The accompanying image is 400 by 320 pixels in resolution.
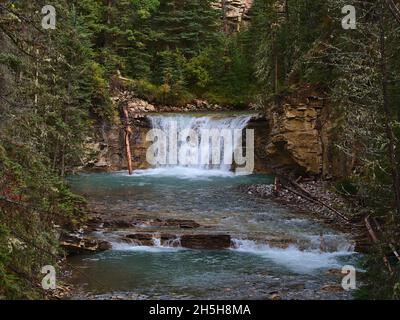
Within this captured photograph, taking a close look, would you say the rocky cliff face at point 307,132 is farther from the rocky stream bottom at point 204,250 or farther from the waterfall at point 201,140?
the waterfall at point 201,140

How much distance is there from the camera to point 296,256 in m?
13.6

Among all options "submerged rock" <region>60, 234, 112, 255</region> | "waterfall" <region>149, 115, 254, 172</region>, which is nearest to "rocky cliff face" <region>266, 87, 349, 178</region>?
"waterfall" <region>149, 115, 254, 172</region>

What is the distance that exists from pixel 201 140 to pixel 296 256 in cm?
1640

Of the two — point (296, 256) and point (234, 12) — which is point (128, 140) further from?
point (234, 12)

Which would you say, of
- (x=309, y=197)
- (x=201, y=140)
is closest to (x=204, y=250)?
(x=309, y=197)

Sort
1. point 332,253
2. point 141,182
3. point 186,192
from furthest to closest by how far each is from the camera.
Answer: point 141,182
point 186,192
point 332,253

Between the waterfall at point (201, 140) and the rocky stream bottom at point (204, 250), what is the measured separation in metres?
7.46

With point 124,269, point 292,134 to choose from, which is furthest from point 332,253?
point 292,134

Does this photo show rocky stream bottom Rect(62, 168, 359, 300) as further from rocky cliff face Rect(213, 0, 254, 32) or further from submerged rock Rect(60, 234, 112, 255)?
rocky cliff face Rect(213, 0, 254, 32)

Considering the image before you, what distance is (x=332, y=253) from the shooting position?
13.8m

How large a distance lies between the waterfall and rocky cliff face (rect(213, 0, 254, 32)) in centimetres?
1890

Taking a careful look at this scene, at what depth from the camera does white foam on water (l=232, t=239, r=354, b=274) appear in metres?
12.7
